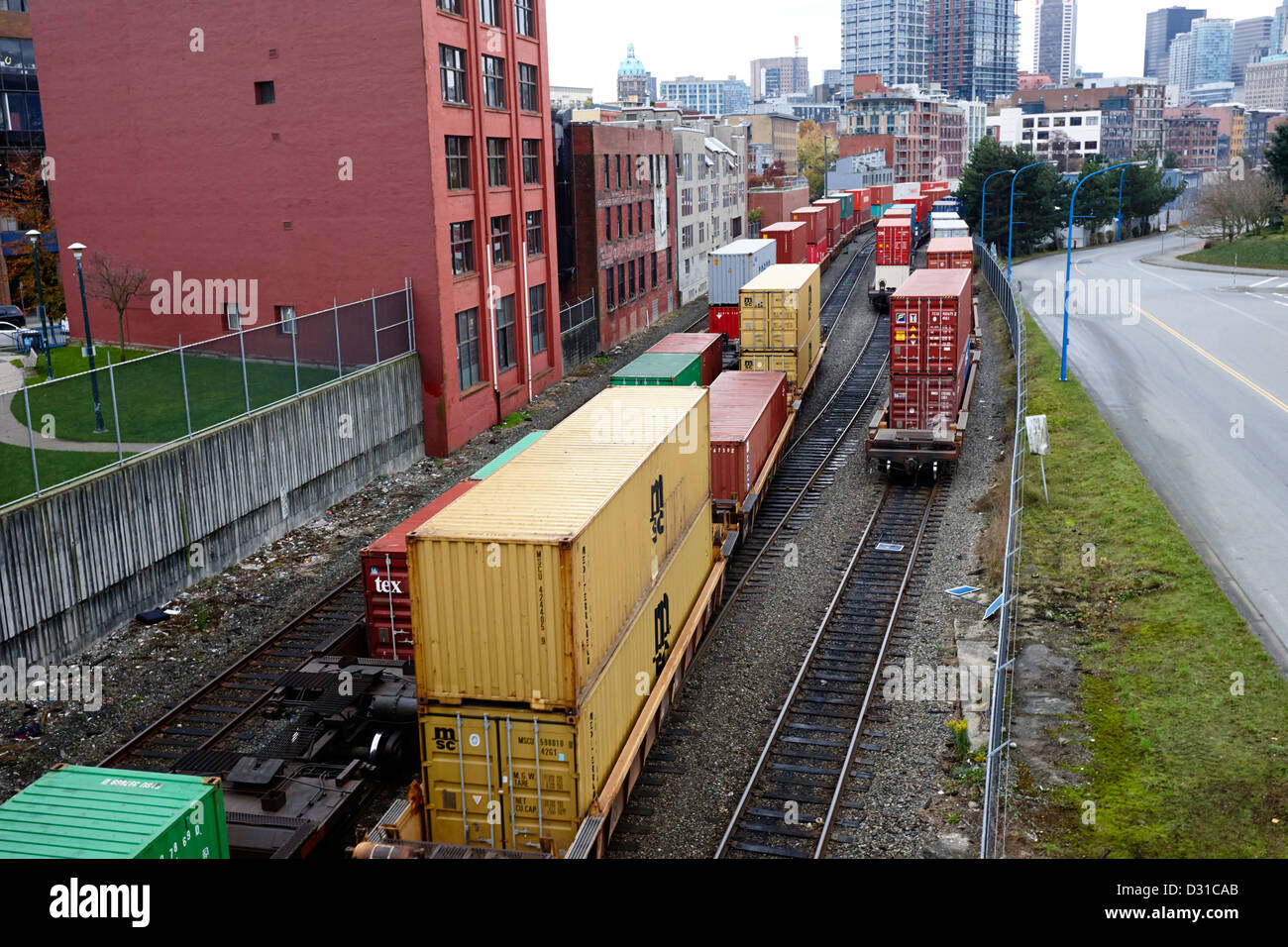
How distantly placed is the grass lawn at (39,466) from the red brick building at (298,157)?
13.9 m

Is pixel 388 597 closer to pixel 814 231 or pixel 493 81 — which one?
pixel 493 81

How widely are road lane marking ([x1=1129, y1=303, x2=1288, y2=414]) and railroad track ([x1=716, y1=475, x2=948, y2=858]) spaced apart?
15600 millimetres

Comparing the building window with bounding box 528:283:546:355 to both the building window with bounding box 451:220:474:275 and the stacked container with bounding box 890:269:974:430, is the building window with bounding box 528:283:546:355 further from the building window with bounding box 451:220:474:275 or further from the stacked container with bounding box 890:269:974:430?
the stacked container with bounding box 890:269:974:430

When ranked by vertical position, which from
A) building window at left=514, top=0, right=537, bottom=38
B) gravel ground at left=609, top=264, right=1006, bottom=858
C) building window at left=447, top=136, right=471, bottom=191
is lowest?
gravel ground at left=609, top=264, right=1006, bottom=858

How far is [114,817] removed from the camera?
29.8 feet

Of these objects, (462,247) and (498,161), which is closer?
(462,247)

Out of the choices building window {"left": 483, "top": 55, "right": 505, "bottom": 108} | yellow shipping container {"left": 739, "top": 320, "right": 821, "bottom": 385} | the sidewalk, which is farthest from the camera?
building window {"left": 483, "top": 55, "right": 505, "bottom": 108}

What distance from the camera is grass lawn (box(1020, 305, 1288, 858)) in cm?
1310

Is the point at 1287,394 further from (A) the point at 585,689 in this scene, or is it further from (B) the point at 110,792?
(B) the point at 110,792

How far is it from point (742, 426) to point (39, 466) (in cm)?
1456

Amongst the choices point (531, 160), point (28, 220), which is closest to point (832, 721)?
point (531, 160)

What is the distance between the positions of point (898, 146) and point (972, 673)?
525ft

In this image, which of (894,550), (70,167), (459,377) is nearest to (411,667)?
(894,550)

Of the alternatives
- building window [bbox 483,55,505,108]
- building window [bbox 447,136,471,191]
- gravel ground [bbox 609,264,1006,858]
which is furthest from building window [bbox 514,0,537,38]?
gravel ground [bbox 609,264,1006,858]
